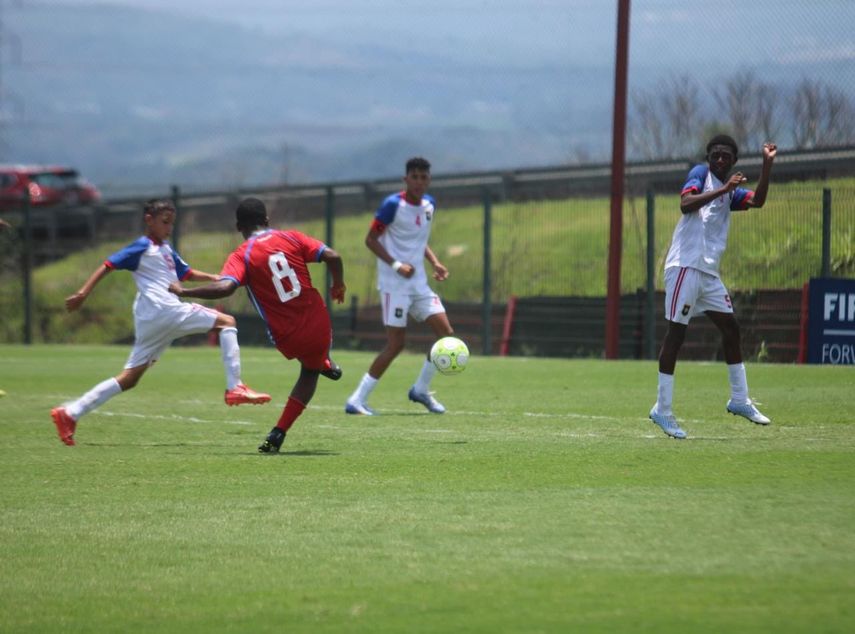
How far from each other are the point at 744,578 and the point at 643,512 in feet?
4.76

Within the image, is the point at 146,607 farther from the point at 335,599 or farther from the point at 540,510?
the point at 540,510

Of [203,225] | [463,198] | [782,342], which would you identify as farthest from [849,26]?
[203,225]

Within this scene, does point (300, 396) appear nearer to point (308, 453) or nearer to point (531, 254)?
point (308, 453)

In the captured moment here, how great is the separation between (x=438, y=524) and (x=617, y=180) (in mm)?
16047

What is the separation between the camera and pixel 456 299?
27953 millimetres

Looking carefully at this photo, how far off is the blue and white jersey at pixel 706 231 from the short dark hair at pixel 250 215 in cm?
324

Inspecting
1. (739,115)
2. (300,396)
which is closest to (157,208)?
(300,396)

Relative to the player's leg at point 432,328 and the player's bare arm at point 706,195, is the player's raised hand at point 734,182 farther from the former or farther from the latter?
the player's leg at point 432,328

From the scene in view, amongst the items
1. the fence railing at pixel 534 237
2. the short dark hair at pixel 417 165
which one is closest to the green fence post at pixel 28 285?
the fence railing at pixel 534 237

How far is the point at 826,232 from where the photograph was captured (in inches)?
854

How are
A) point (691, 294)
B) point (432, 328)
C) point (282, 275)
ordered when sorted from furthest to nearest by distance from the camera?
point (432, 328) → point (691, 294) → point (282, 275)

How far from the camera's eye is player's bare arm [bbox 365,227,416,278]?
45.9 feet

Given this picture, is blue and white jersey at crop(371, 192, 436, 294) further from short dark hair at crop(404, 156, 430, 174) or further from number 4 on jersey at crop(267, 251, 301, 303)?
number 4 on jersey at crop(267, 251, 301, 303)

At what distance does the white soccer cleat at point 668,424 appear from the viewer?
10898mm
